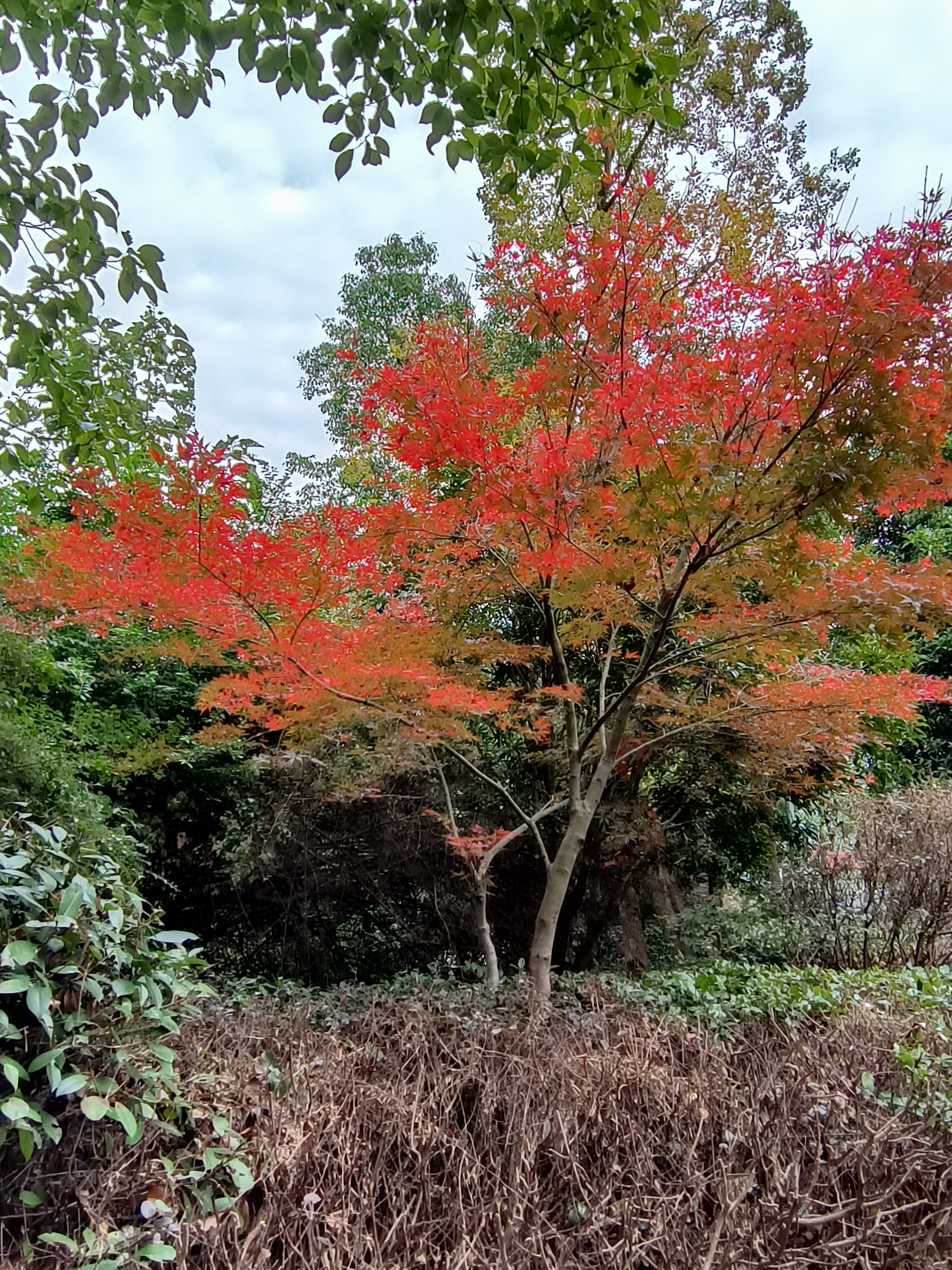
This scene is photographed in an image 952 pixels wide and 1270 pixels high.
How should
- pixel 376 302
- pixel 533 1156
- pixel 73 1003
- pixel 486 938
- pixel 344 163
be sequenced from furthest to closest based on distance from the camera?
pixel 376 302 < pixel 486 938 < pixel 344 163 < pixel 533 1156 < pixel 73 1003

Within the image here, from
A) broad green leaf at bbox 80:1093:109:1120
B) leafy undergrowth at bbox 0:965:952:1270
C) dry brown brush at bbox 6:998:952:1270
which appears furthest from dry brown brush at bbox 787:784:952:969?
broad green leaf at bbox 80:1093:109:1120

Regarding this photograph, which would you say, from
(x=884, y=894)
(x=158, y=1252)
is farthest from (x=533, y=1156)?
(x=884, y=894)

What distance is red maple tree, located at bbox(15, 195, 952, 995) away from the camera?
269 cm

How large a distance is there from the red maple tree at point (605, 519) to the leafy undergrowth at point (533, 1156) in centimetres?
158

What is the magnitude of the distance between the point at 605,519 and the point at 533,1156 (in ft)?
8.58

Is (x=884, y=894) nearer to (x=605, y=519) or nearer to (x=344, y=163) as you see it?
(x=605, y=519)

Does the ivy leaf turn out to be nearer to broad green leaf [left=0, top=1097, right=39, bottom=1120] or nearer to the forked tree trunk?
the forked tree trunk

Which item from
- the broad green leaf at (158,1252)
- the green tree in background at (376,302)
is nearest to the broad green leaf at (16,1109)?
the broad green leaf at (158,1252)

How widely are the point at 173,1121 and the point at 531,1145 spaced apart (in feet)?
2.85

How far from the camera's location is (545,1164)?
1.83m

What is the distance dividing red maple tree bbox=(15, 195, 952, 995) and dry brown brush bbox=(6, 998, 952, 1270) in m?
1.66

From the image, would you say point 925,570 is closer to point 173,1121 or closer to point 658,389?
point 658,389

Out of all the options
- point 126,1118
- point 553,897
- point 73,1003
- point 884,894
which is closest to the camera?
point 126,1118

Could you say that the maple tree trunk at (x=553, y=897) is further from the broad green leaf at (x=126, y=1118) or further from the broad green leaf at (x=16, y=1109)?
the broad green leaf at (x=16, y=1109)
